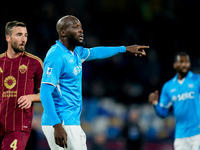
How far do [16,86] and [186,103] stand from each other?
3342 mm

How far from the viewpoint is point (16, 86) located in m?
5.42

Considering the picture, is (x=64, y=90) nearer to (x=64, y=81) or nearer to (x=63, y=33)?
(x=64, y=81)

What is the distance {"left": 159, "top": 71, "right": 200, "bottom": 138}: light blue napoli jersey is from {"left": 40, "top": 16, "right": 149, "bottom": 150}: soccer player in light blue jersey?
311 cm

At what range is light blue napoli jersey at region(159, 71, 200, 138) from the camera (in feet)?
23.5

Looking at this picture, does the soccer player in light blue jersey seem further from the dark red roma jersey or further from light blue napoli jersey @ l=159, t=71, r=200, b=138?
light blue napoli jersey @ l=159, t=71, r=200, b=138

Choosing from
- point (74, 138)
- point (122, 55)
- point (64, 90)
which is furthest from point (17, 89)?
point (122, 55)

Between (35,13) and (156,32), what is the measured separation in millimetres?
5293

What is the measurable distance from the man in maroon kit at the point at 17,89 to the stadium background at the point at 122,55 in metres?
6.09

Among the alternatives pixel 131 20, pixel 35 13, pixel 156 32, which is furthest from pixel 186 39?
pixel 35 13

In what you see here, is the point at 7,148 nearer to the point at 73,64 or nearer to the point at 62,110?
the point at 62,110

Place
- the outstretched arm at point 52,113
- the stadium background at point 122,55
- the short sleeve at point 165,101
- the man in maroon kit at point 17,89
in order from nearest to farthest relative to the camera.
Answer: the outstretched arm at point 52,113, the man in maroon kit at point 17,89, the short sleeve at point 165,101, the stadium background at point 122,55

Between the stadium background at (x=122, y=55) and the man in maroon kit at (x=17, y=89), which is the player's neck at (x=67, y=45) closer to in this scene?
the man in maroon kit at (x=17, y=89)

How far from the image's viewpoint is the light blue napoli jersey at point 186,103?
7.16 meters

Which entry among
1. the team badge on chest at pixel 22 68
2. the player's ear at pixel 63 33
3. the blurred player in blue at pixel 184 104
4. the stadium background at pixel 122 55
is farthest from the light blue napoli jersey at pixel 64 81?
the stadium background at pixel 122 55
